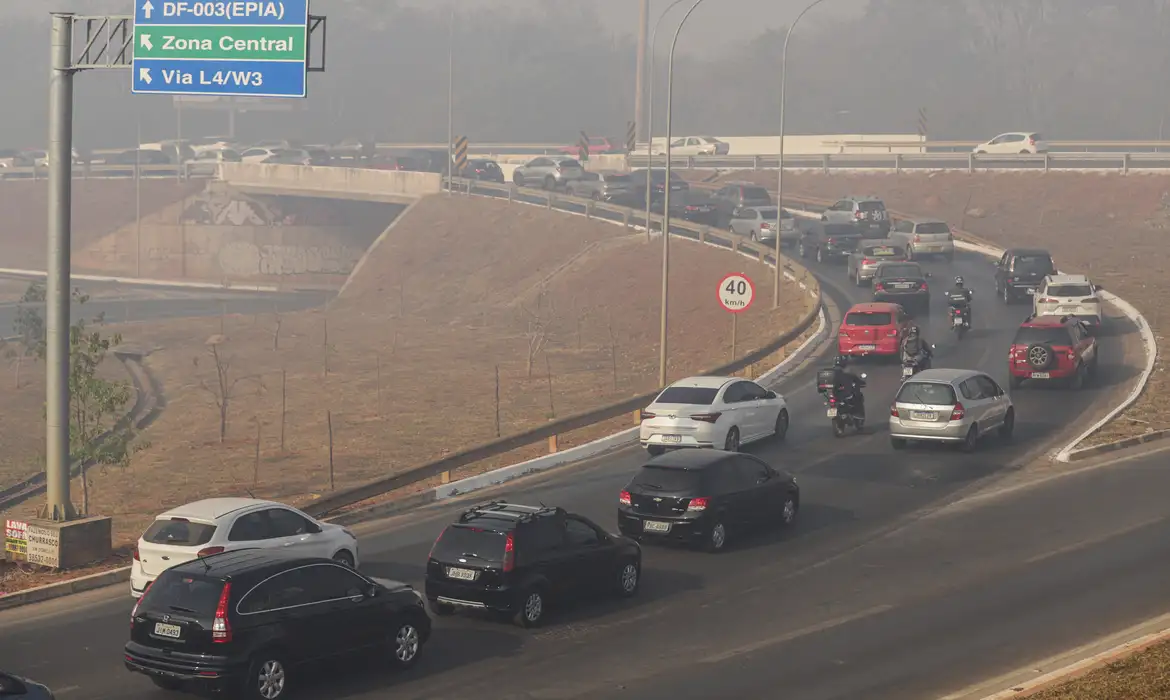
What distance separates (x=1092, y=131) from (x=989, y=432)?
13788cm

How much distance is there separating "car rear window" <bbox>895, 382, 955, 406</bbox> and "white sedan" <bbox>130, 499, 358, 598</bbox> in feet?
42.7

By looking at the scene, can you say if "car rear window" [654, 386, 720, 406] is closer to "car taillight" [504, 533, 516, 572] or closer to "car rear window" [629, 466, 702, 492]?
"car rear window" [629, 466, 702, 492]

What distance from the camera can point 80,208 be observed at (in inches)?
4021

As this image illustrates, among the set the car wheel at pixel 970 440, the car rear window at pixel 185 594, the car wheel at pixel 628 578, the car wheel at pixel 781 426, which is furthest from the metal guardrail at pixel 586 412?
the car rear window at pixel 185 594

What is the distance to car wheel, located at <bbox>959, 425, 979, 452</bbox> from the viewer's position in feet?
87.9

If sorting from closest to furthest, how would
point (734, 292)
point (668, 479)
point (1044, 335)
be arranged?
point (668, 479)
point (1044, 335)
point (734, 292)

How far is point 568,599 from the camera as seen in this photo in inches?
671

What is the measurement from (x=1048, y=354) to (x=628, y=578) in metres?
18.6

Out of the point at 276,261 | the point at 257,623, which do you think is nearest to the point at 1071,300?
Answer: the point at 257,623

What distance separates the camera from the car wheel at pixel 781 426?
28.2m

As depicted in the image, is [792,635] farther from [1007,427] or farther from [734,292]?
[734,292]

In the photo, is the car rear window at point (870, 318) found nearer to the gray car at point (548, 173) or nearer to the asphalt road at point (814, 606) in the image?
the asphalt road at point (814, 606)

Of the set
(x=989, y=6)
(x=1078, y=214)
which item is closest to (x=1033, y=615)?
(x=1078, y=214)

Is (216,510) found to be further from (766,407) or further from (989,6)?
(989,6)
